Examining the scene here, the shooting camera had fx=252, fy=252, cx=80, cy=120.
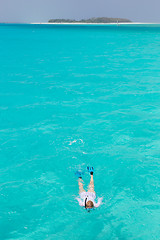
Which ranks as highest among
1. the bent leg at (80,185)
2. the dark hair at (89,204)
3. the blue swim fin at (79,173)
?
the blue swim fin at (79,173)

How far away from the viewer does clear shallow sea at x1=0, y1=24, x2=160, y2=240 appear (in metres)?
10.0

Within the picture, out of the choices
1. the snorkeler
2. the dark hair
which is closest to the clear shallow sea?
the snorkeler

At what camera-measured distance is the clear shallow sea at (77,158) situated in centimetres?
1002

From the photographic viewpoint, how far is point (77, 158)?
14.2m

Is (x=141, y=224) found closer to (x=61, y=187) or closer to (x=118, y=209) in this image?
(x=118, y=209)

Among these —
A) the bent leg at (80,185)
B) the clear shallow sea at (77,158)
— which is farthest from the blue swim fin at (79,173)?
the clear shallow sea at (77,158)

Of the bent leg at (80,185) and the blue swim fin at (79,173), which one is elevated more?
the blue swim fin at (79,173)

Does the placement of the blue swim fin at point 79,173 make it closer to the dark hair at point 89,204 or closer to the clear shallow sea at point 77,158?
the clear shallow sea at point 77,158

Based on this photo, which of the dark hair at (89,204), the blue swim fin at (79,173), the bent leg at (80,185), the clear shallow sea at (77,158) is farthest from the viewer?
the blue swim fin at (79,173)

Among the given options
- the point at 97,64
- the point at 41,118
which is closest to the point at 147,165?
the point at 41,118

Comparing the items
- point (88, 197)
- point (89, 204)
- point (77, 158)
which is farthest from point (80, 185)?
point (77, 158)

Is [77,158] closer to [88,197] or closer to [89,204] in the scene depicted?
[88,197]

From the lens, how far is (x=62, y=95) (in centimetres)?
2520

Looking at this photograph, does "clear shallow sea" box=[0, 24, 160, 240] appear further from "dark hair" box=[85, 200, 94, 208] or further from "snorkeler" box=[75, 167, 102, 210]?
"dark hair" box=[85, 200, 94, 208]
